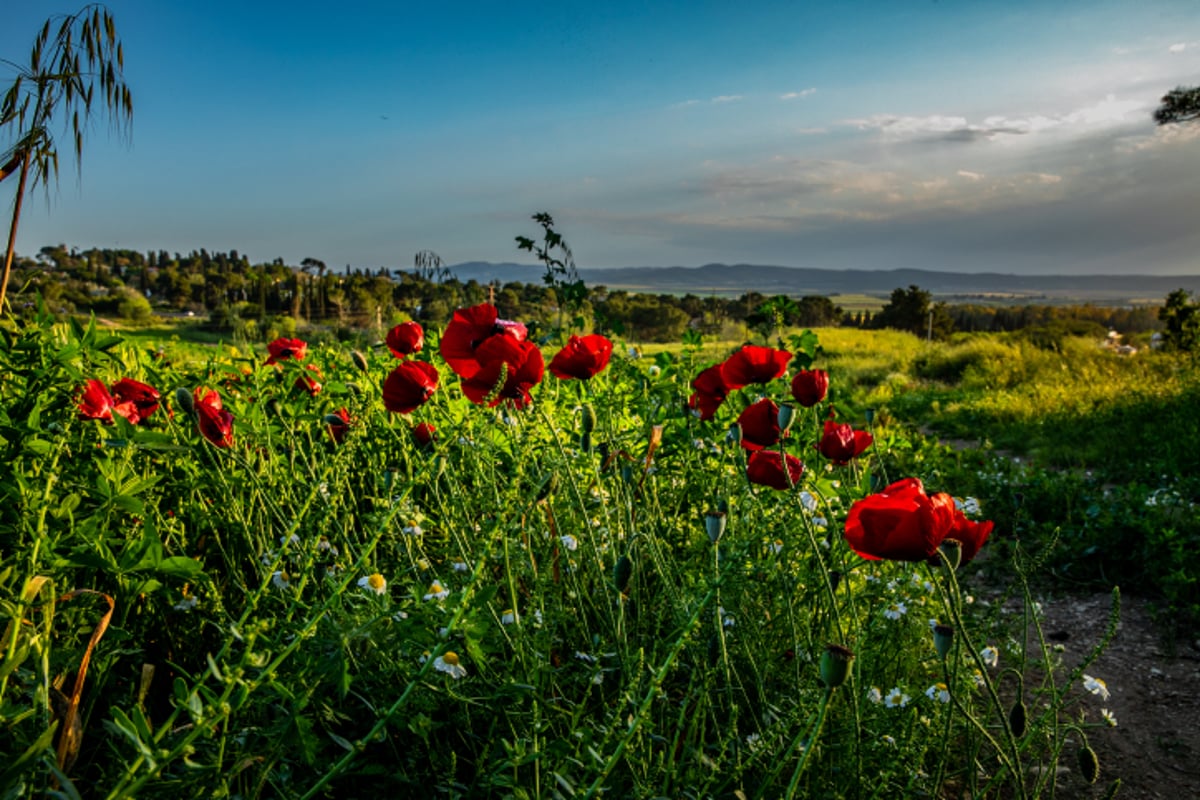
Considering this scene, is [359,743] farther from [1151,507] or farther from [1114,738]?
[1151,507]

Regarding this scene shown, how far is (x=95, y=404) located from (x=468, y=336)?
861 millimetres

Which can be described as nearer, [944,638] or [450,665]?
[944,638]

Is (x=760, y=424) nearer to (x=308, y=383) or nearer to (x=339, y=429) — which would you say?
(x=339, y=429)

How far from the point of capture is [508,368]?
4.40 feet

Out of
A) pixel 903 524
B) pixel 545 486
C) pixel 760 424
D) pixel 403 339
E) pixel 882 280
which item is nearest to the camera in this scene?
pixel 903 524

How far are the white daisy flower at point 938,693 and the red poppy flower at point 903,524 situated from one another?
740 millimetres

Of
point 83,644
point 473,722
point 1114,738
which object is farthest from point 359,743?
point 1114,738

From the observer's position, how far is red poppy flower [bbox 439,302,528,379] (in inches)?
62.1

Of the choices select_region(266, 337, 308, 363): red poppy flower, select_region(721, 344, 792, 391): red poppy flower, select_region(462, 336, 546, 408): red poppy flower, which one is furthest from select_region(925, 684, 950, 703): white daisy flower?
select_region(266, 337, 308, 363): red poppy flower

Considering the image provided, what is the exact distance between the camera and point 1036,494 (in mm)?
4199

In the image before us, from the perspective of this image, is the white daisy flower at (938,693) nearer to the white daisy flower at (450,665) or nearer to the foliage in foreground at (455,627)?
the foliage in foreground at (455,627)

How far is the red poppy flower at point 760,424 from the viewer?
139 centimetres

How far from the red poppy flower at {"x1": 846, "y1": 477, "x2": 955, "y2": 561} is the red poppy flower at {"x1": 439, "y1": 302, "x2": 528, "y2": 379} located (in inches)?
33.6

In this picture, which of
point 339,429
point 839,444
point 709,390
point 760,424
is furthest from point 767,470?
point 339,429
